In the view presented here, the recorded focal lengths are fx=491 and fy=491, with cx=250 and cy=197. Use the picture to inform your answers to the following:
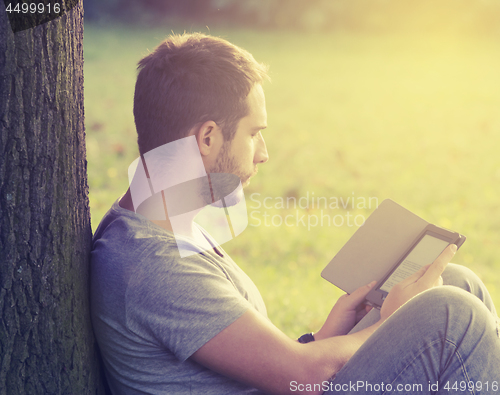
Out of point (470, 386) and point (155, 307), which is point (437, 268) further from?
point (155, 307)

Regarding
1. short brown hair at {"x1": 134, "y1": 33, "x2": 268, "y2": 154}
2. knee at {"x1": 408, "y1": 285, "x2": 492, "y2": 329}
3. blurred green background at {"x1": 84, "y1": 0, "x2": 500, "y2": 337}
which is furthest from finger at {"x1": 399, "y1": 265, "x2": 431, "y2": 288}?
blurred green background at {"x1": 84, "y1": 0, "x2": 500, "y2": 337}

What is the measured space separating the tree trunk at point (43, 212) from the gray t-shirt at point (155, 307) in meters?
0.08

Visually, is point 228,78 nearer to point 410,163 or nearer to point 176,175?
point 176,175

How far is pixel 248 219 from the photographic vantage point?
178 inches

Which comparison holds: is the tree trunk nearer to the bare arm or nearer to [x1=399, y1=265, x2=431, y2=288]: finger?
the bare arm

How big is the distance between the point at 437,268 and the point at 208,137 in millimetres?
861

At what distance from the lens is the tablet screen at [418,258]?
1707mm

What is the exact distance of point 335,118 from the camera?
7.23m

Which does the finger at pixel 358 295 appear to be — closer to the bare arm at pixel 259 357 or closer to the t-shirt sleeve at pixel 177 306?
the bare arm at pixel 259 357

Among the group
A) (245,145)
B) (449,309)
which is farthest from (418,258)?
(245,145)

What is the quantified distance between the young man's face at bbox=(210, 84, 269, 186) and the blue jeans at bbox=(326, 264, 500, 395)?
2.26ft

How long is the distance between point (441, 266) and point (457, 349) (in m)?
0.40

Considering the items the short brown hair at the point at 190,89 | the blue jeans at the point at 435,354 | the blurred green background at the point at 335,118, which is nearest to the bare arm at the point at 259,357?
the blue jeans at the point at 435,354

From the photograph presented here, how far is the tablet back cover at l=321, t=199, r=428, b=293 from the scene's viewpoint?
5.86ft
